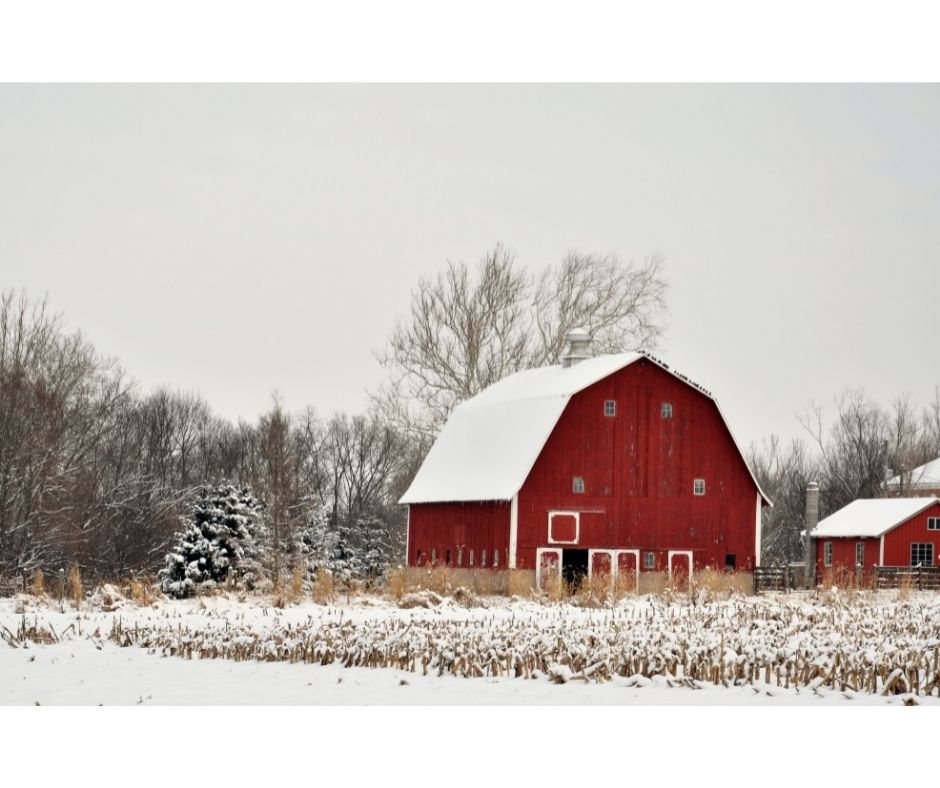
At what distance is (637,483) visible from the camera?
109 ft

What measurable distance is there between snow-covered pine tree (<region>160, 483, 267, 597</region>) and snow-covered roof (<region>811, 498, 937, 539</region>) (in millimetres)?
17948

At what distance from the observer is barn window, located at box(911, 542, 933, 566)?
42281 mm

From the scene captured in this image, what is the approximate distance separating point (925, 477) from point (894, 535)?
1441 centimetres

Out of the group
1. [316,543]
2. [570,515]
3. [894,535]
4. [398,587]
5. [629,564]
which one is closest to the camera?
[398,587]

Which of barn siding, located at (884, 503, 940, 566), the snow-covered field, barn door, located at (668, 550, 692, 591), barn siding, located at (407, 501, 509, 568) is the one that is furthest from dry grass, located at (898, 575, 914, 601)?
barn siding, located at (407, 501, 509, 568)

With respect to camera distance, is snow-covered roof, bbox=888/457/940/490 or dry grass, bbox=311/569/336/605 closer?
dry grass, bbox=311/569/336/605

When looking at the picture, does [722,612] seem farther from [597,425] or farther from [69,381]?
[69,381]

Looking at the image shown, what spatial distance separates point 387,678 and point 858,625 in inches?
293

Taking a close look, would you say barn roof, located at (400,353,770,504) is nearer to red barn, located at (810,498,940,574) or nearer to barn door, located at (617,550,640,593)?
barn door, located at (617,550,640,593)

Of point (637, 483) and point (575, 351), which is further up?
point (575, 351)

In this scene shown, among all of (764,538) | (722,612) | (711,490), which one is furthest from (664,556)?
(764,538)

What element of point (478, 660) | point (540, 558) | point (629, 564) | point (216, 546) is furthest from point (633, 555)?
point (478, 660)

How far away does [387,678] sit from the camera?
15.5 metres

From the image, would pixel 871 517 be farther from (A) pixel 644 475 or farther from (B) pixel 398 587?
(B) pixel 398 587
